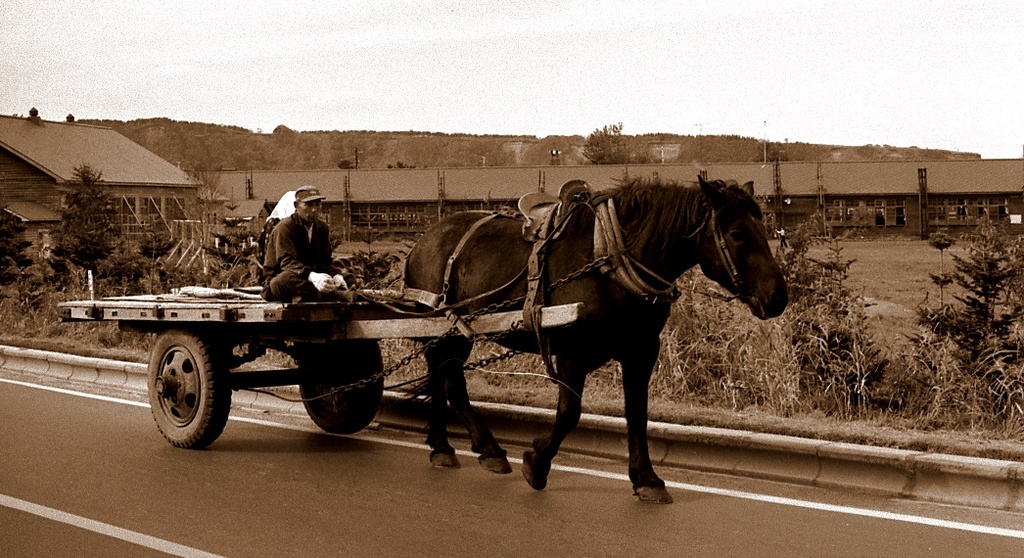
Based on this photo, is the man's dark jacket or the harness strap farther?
the man's dark jacket

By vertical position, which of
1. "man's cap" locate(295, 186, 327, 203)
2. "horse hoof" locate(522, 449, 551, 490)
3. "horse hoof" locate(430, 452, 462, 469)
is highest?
"man's cap" locate(295, 186, 327, 203)

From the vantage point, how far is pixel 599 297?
8312mm

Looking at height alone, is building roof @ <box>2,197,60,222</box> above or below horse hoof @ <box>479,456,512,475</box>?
above

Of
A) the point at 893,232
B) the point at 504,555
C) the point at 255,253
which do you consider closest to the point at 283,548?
the point at 504,555

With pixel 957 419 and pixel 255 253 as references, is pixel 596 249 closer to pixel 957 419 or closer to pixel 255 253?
pixel 957 419

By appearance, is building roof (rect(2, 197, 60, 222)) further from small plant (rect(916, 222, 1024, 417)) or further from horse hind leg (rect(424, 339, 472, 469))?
small plant (rect(916, 222, 1024, 417))

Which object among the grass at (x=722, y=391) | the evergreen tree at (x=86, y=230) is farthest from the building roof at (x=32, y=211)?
the grass at (x=722, y=391)

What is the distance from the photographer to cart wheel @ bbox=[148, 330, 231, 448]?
33.0 feet

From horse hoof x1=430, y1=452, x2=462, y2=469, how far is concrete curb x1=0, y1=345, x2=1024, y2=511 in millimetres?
1102

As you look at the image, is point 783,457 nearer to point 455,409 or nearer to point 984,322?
point 455,409

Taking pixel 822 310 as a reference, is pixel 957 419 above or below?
below

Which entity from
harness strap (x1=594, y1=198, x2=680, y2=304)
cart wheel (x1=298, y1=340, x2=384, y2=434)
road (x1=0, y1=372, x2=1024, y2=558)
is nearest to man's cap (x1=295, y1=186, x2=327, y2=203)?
cart wheel (x1=298, y1=340, x2=384, y2=434)

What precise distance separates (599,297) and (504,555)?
204cm

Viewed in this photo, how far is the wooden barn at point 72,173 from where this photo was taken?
5947 cm
